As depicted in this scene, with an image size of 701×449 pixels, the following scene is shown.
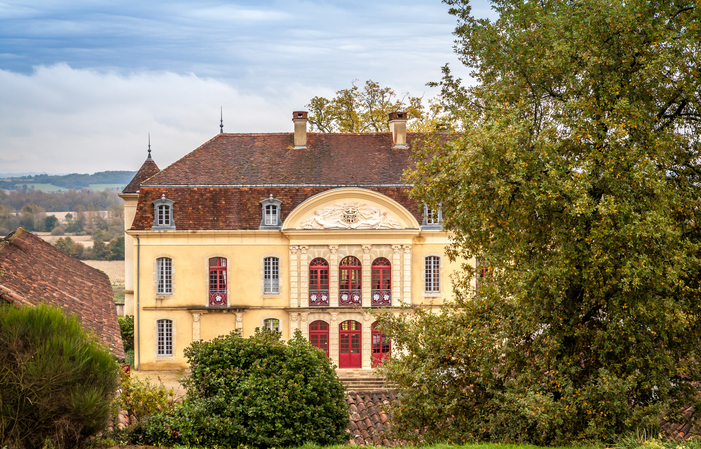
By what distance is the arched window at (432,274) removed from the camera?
87.9ft

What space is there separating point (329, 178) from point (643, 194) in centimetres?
1724

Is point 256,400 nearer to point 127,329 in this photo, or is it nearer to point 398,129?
point 398,129

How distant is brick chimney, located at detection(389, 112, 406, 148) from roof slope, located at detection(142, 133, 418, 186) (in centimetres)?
27

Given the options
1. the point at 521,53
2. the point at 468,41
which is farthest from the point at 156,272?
the point at 521,53

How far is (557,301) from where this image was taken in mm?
10961

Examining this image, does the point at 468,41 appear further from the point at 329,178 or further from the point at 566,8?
the point at 329,178

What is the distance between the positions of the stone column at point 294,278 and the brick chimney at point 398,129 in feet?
22.2

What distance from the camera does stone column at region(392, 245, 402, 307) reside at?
26.4m

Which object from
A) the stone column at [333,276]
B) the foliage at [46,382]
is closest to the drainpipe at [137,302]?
the stone column at [333,276]

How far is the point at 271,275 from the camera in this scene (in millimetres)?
26578

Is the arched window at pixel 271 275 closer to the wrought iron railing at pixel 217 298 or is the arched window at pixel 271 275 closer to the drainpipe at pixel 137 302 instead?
the wrought iron railing at pixel 217 298

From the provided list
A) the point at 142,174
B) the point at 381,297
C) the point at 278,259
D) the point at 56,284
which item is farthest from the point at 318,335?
the point at 56,284

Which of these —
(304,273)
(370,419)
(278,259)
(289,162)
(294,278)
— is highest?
(289,162)

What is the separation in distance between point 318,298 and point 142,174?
10.5 metres
